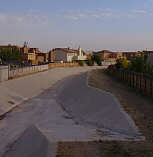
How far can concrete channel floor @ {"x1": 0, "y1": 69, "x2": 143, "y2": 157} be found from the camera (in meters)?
11.8

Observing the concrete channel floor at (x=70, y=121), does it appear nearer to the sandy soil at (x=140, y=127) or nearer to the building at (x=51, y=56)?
the sandy soil at (x=140, y=127)

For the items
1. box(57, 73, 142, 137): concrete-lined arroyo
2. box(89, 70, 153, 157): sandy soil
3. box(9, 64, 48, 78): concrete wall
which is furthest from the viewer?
box(9, 64, 48, 78): concrete wall

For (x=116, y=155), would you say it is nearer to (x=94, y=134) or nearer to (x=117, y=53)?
(x=94, y=134)

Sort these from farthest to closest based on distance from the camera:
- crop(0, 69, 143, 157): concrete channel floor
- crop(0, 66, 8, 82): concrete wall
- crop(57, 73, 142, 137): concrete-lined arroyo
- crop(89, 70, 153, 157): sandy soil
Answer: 1. crop(0, 66, 8, 82): concrete wall
2. crop(57, 73, 142, 137): concrete-lined arroyo
3. crop(0, 69, 143, 157): concrete channel floor
4. crop(89, 70, 153, 157): sandy soil

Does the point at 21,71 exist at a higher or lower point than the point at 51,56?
lower

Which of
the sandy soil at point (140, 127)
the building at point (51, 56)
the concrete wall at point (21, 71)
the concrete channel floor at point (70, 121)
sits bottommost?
the concrete channel floor at point (70, 121)

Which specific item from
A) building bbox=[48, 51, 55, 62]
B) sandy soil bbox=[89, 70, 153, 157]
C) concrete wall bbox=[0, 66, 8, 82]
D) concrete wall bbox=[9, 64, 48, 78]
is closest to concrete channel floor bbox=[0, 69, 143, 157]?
sandy soil bbox=[89, 70, 153, 157]

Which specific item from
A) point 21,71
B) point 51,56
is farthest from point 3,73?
point 51,56

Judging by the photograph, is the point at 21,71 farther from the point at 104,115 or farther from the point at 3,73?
the point at 104,115

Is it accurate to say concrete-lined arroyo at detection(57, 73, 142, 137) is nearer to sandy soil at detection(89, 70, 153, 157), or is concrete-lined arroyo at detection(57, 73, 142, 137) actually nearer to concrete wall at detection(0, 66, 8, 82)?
sandy soil at detection(89, 70, 153, 157)

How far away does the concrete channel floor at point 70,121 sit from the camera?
38.8ft

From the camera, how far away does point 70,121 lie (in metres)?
17.0

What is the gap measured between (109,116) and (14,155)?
20.8ft

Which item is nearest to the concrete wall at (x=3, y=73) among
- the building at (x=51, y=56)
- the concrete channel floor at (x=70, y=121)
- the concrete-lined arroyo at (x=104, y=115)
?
the concrete channel floor at (x=70, y=121)
